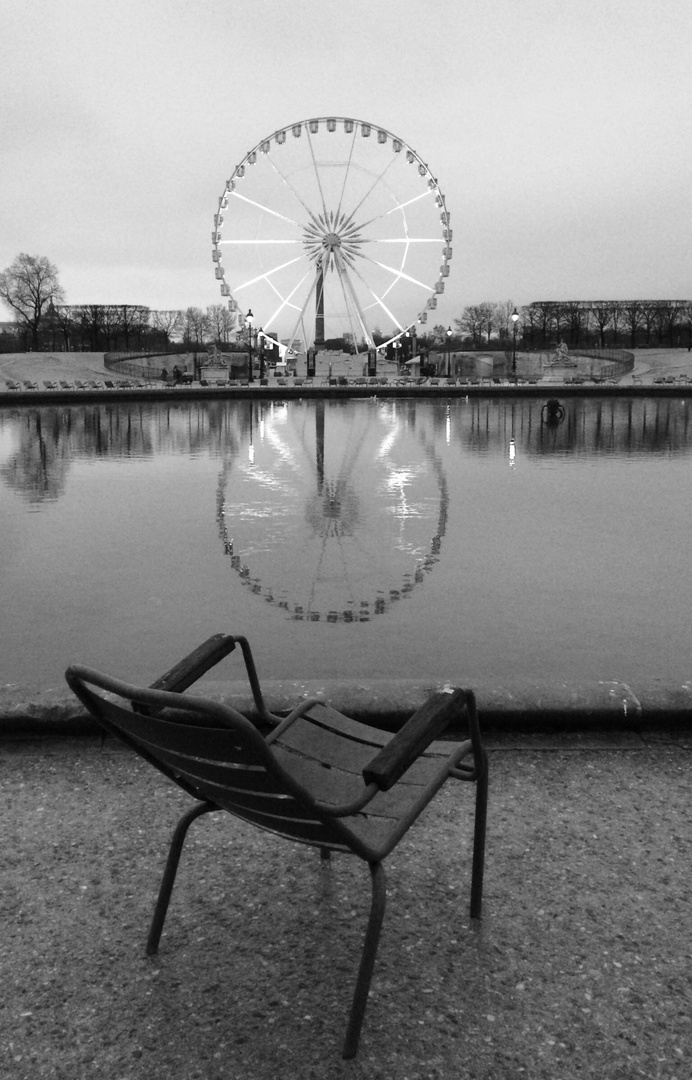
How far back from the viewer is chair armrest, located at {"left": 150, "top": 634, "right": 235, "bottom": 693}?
285 centimetres

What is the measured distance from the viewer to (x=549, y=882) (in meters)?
3.19

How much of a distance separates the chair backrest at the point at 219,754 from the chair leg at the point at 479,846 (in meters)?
0.61

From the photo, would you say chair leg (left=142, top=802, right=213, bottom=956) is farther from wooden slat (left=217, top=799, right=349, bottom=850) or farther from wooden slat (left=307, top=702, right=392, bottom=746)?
wooden slat (left=307, top=702, right=392, bottom=746)

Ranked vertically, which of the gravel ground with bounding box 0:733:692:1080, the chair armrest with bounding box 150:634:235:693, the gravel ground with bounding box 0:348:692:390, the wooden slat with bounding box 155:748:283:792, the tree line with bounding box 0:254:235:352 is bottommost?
the gravel ground with bounding box 0:733:692:1080

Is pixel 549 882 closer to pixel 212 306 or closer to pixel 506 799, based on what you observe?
pixel 506 799

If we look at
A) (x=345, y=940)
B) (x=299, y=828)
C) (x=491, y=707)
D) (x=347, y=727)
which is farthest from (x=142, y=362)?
(x=299, y=828)

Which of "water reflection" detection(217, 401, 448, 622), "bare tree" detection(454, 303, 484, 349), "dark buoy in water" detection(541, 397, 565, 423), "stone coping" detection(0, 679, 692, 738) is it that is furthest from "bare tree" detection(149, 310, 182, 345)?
"stone coping" detection(0, 679, 692, 738)

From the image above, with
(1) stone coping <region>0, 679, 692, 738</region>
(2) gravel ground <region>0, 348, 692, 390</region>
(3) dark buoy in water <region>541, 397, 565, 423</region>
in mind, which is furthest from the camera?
(2) gravel ground <region>0, 348, 692, 390</region>

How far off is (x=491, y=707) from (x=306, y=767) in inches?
63.0

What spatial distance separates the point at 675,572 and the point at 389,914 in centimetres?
602

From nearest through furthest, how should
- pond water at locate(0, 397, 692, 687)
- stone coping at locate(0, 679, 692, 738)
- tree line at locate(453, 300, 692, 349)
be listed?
1. stone coping at locate(0, 679, 692, 738)
2. pond water at locate(0, 397, 692, 687)
3. tree line at locate(453, 300, 692, 349)

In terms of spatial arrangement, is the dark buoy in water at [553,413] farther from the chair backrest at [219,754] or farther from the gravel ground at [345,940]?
the chair backrest at [219,754]

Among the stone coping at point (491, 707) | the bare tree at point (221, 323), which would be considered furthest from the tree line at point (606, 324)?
the stone coping at point (491, 707)

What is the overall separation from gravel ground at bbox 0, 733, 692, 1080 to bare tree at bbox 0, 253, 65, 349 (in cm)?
11396
